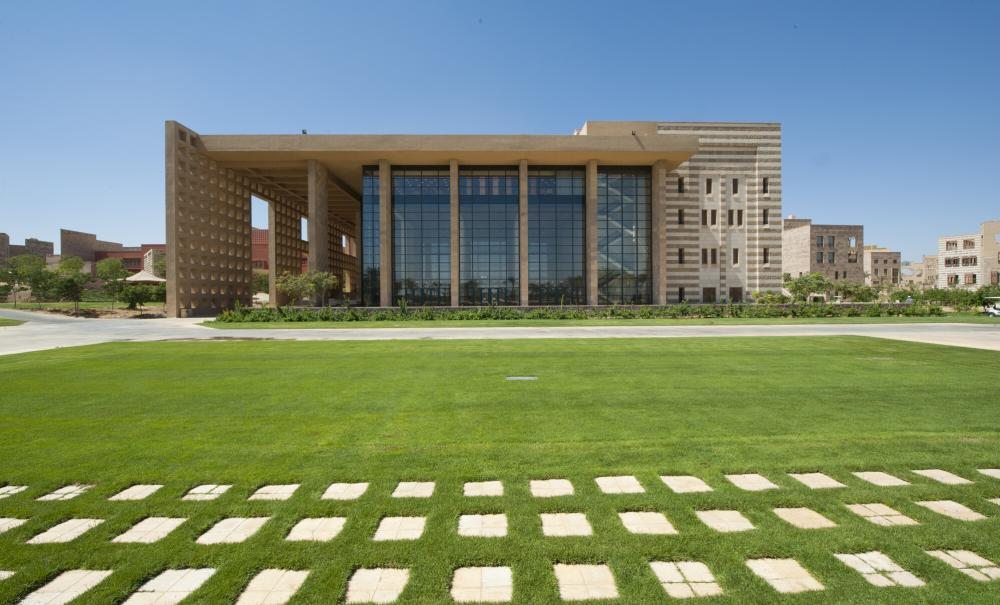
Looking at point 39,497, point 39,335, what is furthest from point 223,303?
point 39,497

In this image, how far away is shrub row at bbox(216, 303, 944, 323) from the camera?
1569 inches

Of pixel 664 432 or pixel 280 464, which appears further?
pixel 664 432

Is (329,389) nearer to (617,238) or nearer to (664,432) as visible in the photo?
(664,432)

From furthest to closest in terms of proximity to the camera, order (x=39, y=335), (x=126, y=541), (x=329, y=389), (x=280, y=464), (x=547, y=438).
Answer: (x=39, y=335) < (x=329, y=389) < (x=547, y=438) < (x=280, y=464) < (x=126, y=541)

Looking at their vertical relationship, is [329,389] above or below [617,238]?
below

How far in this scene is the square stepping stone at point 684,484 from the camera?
210 inches

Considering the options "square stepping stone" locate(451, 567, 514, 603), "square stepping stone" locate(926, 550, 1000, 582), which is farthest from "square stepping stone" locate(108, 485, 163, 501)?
"square stepping stone" locate(926, 550, 1000, 582)

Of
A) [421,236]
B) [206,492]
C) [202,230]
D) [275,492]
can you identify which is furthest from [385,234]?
[275,492]

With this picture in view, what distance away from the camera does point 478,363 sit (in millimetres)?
14914

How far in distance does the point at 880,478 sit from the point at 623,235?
50.7m

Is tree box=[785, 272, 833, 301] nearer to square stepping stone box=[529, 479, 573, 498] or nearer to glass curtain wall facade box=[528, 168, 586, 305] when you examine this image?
glass curtain wall facade box=[528, 168, 586, 305]

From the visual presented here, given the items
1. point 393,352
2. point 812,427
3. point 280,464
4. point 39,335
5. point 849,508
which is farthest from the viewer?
point 39,335

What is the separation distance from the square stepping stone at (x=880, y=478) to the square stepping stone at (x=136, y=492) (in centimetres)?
856

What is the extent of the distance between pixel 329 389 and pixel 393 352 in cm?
646
